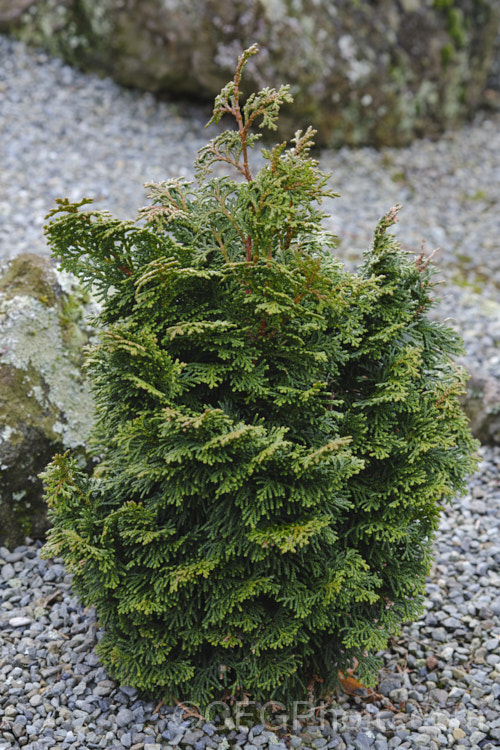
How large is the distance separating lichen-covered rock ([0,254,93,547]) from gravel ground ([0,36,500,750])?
36 cm

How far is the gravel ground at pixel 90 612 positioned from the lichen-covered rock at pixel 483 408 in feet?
0.51

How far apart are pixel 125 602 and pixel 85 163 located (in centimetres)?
624

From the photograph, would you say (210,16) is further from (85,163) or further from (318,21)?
(85,163)

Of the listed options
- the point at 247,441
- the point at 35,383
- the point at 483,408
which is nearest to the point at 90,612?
the point at 35,383

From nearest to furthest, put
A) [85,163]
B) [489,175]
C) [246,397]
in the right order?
[246,397]
[85,163]
[489,175]

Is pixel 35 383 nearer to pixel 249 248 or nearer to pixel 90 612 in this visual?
pixel 90 612

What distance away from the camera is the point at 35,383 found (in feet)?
13.3

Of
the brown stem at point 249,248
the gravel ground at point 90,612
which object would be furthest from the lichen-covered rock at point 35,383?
the brown stem at point 249,248

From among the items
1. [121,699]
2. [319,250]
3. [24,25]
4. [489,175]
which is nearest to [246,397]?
[319,250]

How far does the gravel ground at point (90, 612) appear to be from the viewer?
3.04m

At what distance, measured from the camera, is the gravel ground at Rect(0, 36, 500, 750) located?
304 cm

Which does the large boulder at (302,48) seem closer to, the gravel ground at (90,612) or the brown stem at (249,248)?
the gravel ground at (90,612)

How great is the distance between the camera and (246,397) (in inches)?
109

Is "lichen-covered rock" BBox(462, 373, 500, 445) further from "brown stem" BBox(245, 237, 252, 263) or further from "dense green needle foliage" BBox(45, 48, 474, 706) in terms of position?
"brown stem" BBox(245, 237, 252, 263)
